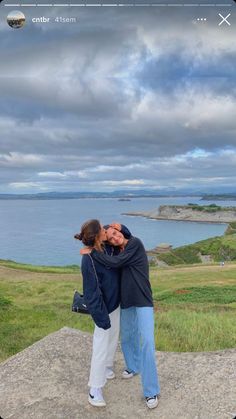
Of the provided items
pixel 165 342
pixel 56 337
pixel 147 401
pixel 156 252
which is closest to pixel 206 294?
pixel 165 342

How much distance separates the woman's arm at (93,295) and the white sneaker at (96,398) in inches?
34.0

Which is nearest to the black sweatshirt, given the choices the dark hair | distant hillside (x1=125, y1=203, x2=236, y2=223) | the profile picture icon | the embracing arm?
the embracing arm

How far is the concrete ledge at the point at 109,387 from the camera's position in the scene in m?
5.09

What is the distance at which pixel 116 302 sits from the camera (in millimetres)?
5258

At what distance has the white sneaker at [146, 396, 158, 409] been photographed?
5.10 metres

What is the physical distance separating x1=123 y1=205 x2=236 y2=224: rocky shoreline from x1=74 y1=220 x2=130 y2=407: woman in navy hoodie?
125 meters

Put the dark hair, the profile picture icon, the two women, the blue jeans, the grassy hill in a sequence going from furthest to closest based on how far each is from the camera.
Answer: the grassy hill → the blue jeans → the two women → the dark hair → the profile picture icon

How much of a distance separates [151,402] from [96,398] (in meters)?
0.66

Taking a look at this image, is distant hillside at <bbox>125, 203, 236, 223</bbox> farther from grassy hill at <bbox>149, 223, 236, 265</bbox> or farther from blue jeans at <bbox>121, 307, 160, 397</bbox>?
blue jeans at <bbox>121, 307, 160, 397</bbox>

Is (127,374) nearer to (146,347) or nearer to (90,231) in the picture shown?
(146,347)

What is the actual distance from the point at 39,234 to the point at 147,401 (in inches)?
2530

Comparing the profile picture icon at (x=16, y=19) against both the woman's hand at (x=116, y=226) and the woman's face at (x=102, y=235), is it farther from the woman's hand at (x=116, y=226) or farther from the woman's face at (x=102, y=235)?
the woman's hand at (x=116, y=226)

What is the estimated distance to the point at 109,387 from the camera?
5.67 m

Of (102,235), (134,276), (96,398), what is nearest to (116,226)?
(102,235)
